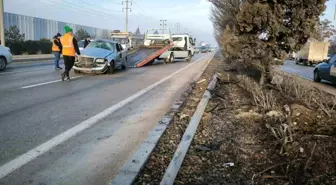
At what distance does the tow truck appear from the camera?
801 inches

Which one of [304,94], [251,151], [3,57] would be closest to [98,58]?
[3,57]

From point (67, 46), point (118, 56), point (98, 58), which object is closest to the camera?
point (67, 46)

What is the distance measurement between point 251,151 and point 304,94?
3.64 m

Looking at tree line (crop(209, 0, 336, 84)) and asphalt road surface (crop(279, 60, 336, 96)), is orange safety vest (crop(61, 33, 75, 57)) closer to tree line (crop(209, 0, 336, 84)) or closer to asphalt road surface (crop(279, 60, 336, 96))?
tree line (crop(209, 0, 336, 84))

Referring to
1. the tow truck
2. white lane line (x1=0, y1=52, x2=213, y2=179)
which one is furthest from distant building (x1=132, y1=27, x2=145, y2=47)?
white lane line (x1=0, y1=52, x2=213, y2=179)

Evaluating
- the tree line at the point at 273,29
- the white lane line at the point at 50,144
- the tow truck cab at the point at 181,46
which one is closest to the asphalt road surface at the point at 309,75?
the tree line at the point at 273,29

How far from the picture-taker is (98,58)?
1374 centimetres

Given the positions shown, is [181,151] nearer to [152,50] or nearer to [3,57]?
[3,57]

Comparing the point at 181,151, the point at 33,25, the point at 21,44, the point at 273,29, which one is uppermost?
the point at 33,25

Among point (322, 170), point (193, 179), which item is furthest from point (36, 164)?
point (322, 170)

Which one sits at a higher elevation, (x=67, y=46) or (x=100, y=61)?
(x=67, y=46)

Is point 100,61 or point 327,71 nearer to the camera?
point 100,61

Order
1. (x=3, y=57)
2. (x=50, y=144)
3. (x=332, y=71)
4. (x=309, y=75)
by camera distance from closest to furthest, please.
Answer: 1. (x=50, y=144)
2. (x=332, y=71)
3. (x=3, y=57)
4. (x=309, y=75)

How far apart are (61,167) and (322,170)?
2.99 metres
